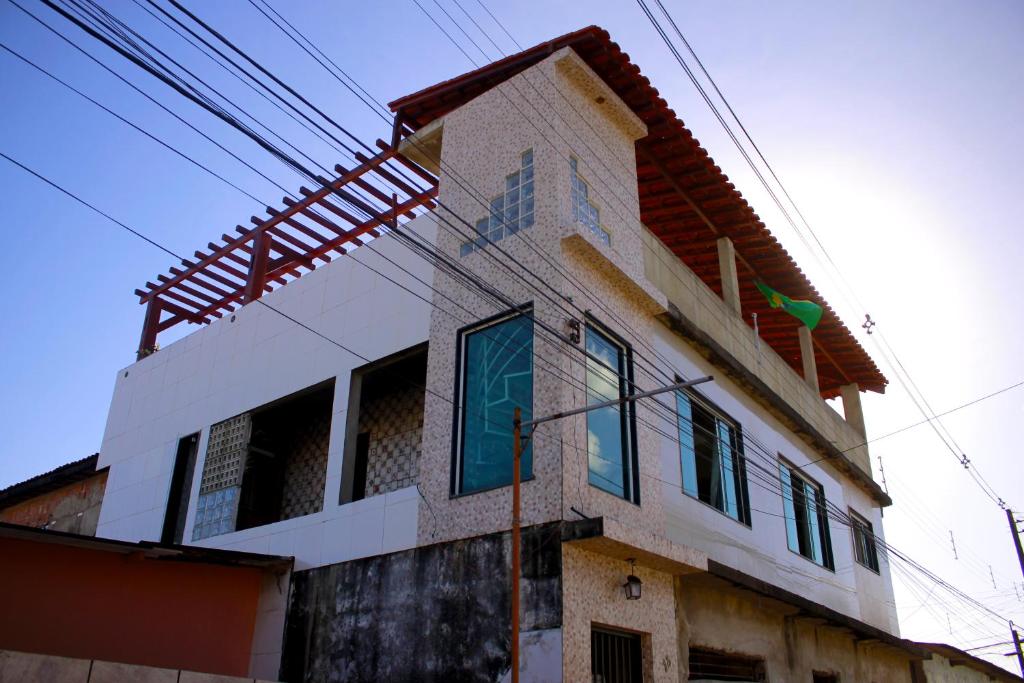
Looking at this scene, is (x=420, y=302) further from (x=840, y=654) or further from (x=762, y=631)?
(x=840, y=654)

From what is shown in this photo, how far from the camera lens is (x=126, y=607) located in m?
11.1

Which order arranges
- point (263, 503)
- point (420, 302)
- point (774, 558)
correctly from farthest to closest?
point (263, 503)
point (774, 558)
point (420, 302)

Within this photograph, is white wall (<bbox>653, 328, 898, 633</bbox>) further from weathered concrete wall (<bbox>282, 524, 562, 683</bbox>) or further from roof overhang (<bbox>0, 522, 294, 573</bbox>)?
roof overhang (<bbox>0, 522, 294, 573</bbox>)

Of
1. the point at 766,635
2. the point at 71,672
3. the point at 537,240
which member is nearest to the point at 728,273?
the point at 537,240

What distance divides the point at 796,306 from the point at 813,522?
4229 millimetres

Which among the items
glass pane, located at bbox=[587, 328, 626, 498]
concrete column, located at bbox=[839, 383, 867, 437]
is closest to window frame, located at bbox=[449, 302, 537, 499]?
glass pane, located at bbox=[587, 328, 626, 498]

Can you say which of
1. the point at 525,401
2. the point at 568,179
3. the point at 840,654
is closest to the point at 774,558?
the point at 840,654

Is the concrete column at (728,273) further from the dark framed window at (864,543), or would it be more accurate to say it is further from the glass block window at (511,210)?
the dark framed window at (864,543)

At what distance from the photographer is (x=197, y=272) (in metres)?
17.5

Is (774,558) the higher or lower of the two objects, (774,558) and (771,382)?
the lower

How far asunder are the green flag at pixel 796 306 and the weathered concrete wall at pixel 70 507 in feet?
45.1

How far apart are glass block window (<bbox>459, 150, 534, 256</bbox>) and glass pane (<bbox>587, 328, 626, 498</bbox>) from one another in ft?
5.90

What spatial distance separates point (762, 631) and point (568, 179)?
728cm

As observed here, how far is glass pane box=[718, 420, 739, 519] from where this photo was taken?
1332 cm
